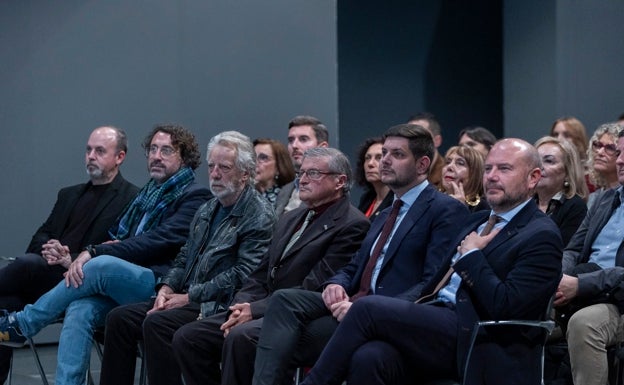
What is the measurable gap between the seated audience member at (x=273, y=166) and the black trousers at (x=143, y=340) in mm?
1653

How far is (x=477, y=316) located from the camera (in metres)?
3.95

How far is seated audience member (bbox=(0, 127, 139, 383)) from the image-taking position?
5691 mm

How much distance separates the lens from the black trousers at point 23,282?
5648mm

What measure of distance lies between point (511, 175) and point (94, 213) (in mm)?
2707

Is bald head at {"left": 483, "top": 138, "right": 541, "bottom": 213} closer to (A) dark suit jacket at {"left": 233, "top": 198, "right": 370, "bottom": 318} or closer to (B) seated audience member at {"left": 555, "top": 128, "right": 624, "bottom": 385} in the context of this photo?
(B) seated audience member at {"left": 555, "top": 128, "right": 624, "bottom": 385}

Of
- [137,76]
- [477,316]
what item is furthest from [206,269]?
[137,76]

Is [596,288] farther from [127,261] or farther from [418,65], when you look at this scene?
[418,65]

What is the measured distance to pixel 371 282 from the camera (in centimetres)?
456

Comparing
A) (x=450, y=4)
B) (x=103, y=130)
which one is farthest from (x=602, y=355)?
(x=450, y=4)

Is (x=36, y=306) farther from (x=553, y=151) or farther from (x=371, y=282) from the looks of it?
(x=553, y=151)

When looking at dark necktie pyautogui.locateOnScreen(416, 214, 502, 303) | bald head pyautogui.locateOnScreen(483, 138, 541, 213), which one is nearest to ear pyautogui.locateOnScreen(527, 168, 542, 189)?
bald head pyautogui.locateOnScreen(483, 138, 541, 213)

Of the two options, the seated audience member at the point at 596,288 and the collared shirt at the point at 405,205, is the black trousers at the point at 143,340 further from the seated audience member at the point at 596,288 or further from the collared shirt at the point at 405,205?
the seated audience member at the point at 596,288

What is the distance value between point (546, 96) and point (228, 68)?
107 inches

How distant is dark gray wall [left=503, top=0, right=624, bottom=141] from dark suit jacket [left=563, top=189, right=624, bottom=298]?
12.9ft
